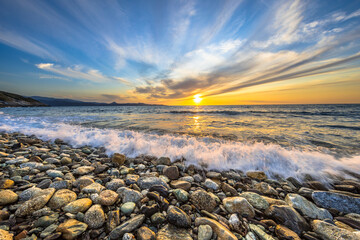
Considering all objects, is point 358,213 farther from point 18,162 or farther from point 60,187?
point 18,162

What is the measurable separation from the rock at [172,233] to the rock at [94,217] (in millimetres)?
775

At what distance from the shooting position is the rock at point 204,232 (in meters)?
1.51

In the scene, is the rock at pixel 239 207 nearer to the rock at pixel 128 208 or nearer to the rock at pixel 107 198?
Result: the rock at pixel 128 208

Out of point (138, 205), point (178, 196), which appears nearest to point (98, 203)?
point (138, 205)

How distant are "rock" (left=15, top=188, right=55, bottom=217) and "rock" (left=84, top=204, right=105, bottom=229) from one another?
73 centimetres

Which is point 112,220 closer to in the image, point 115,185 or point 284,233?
point 115,185

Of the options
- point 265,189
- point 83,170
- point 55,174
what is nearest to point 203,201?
point 265,189

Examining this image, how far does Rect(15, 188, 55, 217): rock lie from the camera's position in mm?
1713

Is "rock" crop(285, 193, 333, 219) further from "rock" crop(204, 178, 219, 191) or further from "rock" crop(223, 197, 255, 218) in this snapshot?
"rock" crop(204, 178, 219, 191)

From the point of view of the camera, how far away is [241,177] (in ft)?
10.4

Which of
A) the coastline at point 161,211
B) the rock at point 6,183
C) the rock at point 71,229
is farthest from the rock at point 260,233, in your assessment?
the rock at point 6,183

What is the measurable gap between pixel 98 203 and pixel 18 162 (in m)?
3.09

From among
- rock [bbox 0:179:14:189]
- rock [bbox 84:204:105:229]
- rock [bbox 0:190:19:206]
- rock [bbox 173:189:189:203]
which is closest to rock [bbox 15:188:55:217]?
rock [bbox 0:190:19:206]

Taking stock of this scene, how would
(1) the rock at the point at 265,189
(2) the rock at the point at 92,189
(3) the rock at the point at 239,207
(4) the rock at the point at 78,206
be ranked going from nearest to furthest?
(4) the rock at the point at 78,206
(3) the rock at the point at 239,207
(2) the rock at the point at 92,189
(1) the rock at the point at 265,189
